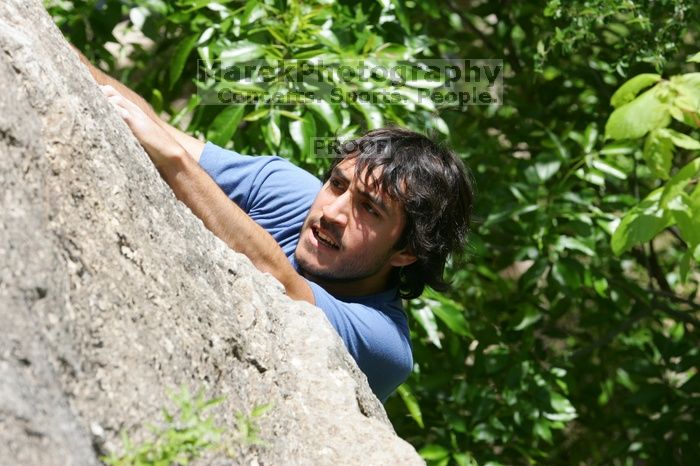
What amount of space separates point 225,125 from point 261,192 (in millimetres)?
494

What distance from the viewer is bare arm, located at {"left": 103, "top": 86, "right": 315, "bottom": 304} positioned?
6.64 feet

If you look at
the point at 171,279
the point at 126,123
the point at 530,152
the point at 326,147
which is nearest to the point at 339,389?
the point at 171,279

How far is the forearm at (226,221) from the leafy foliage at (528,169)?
2.95 ft

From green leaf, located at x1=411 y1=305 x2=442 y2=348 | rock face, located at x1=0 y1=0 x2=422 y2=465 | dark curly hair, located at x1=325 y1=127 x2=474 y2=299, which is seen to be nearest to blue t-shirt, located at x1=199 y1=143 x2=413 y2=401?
dark curly hair, located at x1=325 y1=127 x2=474 y2=299

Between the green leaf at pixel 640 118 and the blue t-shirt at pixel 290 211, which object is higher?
the green leaf at pixel 640 118

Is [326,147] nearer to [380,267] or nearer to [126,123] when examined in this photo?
[380,267]

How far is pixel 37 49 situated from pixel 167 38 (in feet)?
7.37

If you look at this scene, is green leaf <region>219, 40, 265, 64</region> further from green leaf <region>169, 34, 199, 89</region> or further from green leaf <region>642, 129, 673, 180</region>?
green leaf <region>642, 129, 673, 180</region>

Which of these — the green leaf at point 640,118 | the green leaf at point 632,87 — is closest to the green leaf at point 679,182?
the green leaf at point 640,118

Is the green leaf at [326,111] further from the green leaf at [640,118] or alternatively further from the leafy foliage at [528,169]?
the green leaf at [640,118]

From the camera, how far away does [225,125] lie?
10.6ft

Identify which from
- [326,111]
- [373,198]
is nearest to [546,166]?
[326,111]

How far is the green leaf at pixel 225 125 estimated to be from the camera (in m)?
3.20

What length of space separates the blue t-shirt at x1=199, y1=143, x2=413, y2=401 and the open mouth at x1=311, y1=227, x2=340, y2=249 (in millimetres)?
85
